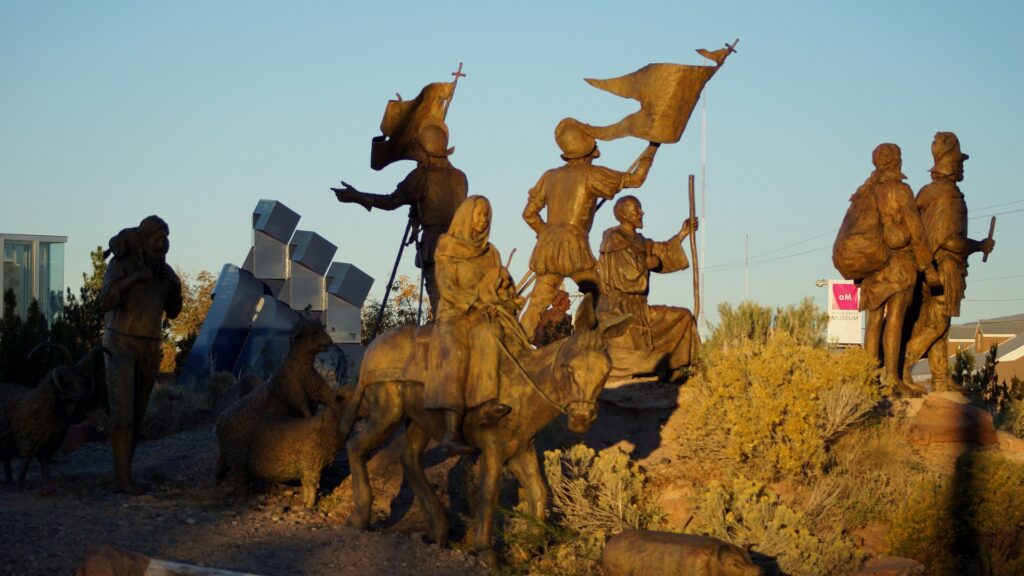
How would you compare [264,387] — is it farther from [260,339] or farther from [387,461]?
[260,339]

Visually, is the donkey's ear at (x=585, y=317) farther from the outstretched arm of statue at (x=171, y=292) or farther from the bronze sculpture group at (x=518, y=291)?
the outstretched arm of statue at (x=171, y=292)

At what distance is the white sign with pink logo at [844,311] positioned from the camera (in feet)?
142

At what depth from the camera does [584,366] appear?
1002 cm

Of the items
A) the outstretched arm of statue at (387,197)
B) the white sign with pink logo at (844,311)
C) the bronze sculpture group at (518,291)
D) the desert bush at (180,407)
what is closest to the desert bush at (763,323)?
the bronze sculpture group at (518,291)

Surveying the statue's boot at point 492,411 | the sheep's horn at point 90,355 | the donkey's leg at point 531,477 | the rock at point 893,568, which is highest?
the sheep's horn at point 90,355

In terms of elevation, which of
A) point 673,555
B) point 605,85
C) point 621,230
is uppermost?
point 605,85

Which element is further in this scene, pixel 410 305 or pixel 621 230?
pixel 410 305

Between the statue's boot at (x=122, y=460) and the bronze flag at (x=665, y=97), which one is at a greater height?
the bronze flag at (x=665, y=97)

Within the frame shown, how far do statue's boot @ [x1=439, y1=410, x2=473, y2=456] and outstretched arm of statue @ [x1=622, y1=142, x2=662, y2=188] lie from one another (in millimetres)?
4743

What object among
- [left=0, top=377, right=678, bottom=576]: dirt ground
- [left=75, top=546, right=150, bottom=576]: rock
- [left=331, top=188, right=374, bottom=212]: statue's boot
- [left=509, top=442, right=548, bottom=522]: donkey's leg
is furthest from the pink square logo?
[left=75, top=546, right=150, bottom=576]: rock

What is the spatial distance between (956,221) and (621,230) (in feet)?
11.5

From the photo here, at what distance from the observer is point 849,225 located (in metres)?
15.0

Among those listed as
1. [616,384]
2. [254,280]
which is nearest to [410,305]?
[254,280]

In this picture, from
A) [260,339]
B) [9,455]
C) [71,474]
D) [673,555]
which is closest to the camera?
[673,555]
